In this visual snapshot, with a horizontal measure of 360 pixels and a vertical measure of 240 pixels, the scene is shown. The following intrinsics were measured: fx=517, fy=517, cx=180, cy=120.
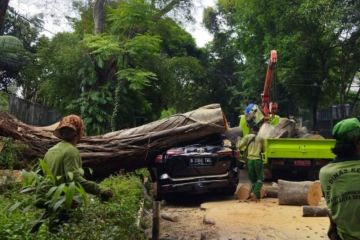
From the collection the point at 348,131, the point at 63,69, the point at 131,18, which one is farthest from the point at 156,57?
the point at 348,131

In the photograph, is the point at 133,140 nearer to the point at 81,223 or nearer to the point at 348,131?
the point at 81,223

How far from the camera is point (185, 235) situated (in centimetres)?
859

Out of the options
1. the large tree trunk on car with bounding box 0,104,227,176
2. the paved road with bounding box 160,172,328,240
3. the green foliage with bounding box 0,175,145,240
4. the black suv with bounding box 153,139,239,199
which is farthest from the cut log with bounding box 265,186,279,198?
the green foliage with bounding box 0,175,145,240

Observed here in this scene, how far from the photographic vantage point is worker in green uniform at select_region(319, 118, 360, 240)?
3248 mm

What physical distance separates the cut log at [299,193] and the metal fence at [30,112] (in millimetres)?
8900

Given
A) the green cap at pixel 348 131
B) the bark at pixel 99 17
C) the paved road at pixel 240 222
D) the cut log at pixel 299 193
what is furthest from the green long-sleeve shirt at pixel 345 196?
the bark at pixel 99 17

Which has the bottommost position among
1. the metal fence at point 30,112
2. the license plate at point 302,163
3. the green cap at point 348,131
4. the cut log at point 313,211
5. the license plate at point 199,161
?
the cut log at point 313,211

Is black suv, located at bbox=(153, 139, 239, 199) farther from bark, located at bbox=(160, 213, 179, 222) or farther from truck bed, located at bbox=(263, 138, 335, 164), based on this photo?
truck bed, located at bbox=(263, 138, 335, 164)

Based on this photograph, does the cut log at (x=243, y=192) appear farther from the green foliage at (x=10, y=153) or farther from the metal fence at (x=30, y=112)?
the metal fence at (x=30, y=112)

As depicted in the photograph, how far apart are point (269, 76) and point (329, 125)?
597 inches

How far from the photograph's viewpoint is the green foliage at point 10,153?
343 inches

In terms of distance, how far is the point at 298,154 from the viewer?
14.0m

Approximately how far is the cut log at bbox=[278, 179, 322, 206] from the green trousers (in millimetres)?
760

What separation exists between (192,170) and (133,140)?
69.0 inches
